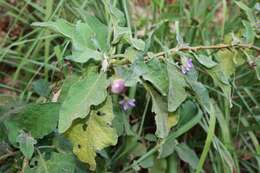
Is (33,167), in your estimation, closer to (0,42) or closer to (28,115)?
(28,115)

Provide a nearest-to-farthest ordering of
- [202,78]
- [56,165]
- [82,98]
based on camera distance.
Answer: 1. [82,98]
2. [56,165]
3. [202,78]

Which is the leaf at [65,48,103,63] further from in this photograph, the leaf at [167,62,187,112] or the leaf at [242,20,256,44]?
the leaf at [242,20,256,44]

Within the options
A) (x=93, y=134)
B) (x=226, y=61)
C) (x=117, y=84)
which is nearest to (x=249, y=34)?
(x=226, y=61)

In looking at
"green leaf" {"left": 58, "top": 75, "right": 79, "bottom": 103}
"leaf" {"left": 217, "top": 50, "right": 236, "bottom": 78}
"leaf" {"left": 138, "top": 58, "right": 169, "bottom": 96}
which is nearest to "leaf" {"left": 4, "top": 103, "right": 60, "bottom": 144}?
"green leaf" {"left": 58, "top": 75, "right": 79, "bottom": 103}

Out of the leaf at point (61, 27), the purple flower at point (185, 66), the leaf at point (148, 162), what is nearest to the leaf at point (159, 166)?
the leaf at point (148, 162)

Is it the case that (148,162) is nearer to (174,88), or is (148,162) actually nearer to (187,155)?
(187,155)

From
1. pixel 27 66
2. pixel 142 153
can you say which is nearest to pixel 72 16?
pixel 27 66
